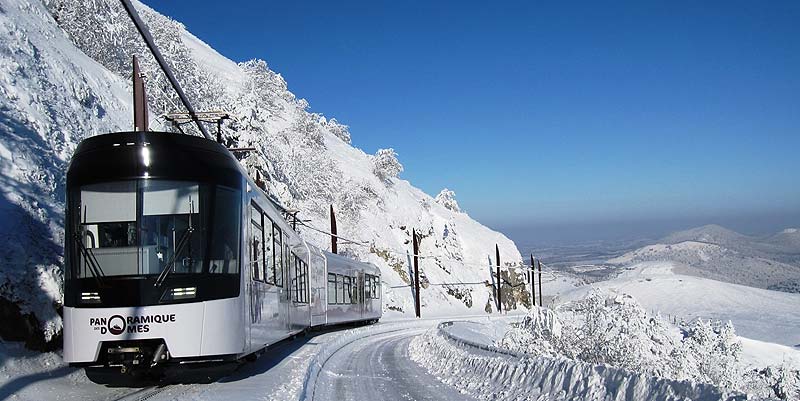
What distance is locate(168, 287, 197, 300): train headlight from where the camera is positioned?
9.72 m

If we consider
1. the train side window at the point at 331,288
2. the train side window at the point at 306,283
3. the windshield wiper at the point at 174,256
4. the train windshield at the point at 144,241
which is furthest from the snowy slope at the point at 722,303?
the windshield wiper at the point at 174,256

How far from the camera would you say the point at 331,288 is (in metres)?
26.5

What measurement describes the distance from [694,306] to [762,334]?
1542 inches

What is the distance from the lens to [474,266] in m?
74.9

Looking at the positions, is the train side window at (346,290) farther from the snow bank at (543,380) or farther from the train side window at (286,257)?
the snow bank at (543,380)

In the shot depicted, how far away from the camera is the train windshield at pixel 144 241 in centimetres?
963

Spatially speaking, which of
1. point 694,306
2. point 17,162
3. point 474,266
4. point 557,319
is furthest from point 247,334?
point 694,306

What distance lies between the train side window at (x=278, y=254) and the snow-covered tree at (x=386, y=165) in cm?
6060

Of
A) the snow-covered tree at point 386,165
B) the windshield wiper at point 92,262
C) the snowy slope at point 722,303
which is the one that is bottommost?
the snowy slope at point 722,303

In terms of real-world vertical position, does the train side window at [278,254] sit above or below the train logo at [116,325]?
above

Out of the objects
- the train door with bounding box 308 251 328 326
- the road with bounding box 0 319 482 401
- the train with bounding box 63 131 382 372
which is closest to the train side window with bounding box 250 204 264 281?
the train with bounding box 63 131 382 372

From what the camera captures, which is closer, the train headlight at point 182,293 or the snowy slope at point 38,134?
the train headlight at point 182,293

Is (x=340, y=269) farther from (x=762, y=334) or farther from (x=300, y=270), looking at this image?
(x=762, y=334)

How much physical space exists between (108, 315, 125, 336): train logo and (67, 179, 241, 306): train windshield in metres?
0.24
